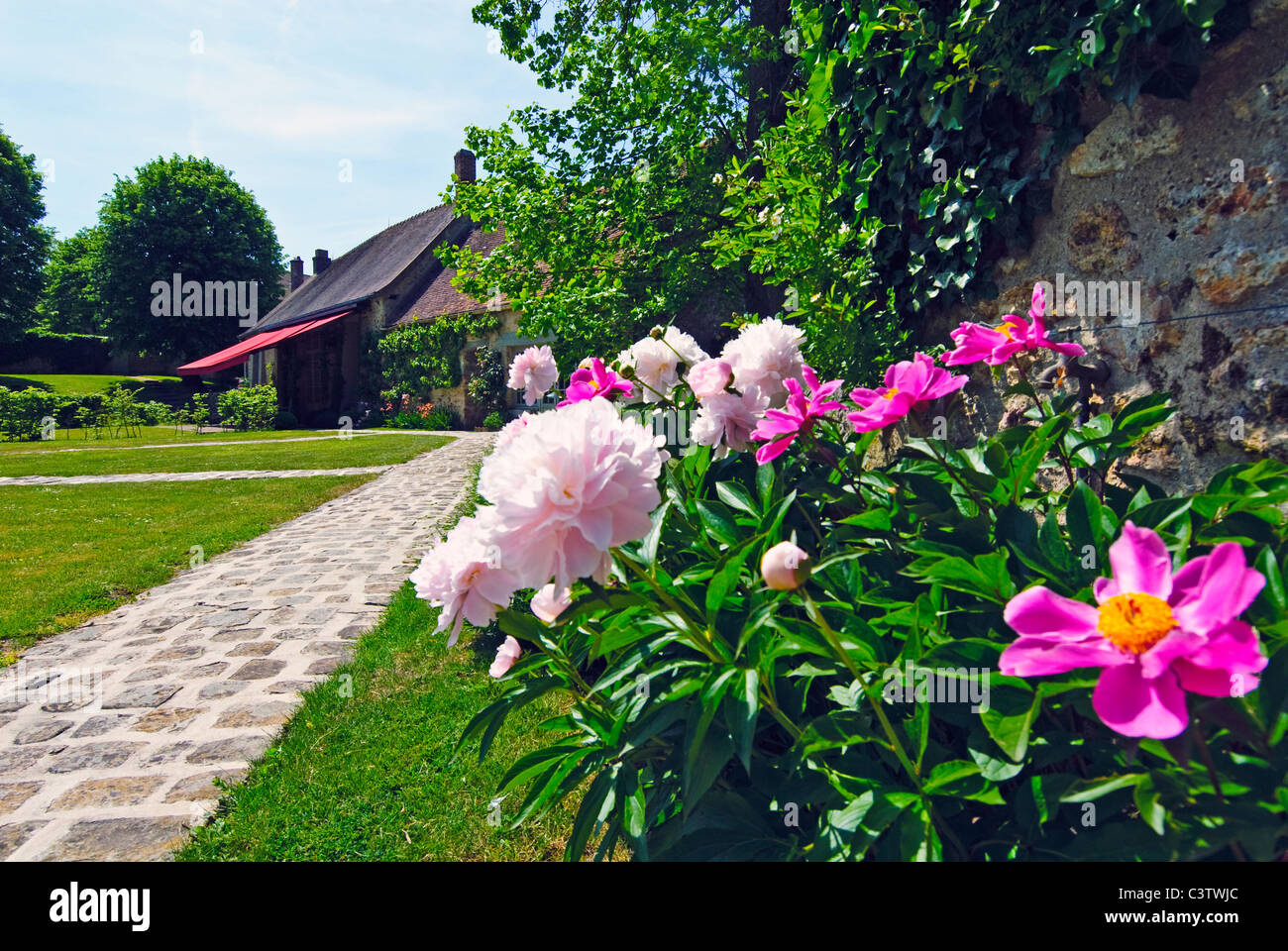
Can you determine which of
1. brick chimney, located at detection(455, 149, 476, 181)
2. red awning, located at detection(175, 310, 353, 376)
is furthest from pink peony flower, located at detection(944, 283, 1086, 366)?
brick chimney, located at detection(455, 149, 476, 181)

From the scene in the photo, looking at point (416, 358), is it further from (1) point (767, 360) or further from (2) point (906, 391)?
(2) point (906, 391)

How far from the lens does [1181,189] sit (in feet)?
7.77

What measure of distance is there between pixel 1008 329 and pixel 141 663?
473 centimetres

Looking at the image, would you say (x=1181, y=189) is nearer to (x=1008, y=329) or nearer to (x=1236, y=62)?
(x=1236, y=62)

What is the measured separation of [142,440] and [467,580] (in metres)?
23.7

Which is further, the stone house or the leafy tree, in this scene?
the leafy tree

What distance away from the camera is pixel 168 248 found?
35.3 metres

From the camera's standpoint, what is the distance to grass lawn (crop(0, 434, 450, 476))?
44.7ft

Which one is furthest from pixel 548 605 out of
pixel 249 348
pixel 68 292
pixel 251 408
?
pixel 68 292

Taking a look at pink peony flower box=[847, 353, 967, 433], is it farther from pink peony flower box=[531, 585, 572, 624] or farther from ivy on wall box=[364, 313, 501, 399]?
ivy on wall box=[364, 313, 501, 399]

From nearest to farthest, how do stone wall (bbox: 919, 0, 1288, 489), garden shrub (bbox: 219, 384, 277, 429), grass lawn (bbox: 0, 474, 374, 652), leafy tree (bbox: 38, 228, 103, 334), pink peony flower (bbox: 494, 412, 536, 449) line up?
pink peony flower (bbox: 494, 412, 536, 449) < stone wall (bbox: 919, 0, 1288, 489) < grass lawn (bbox: 0, 474, 374, 652) < garden shrub (bbox: 219, 384, 277, 429) < leafy tree (bbox: 38, 228, 103, 334)

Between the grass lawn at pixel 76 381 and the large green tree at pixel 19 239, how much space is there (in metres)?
2.92

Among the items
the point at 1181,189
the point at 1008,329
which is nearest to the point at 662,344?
the point at 1008,329

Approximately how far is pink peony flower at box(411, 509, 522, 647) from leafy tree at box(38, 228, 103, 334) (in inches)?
1977
